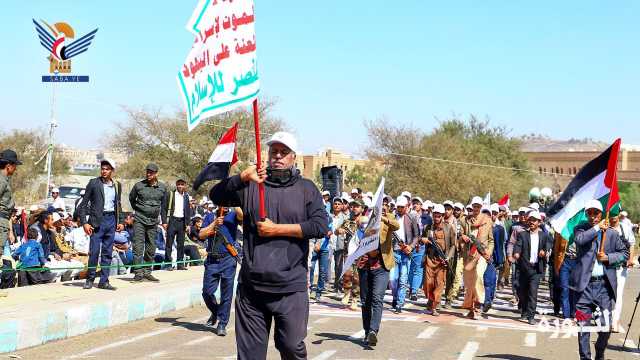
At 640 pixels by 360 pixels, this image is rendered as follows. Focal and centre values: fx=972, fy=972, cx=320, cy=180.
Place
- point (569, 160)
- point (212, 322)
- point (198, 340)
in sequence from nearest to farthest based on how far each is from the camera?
1. point (198, 340)
2. point (212, 322)
3. point (569, 160)

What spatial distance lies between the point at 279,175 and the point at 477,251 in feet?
34.7

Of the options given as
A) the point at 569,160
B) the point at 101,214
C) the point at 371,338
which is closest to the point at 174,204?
the point at 101,214

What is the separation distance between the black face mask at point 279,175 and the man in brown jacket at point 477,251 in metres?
10.3

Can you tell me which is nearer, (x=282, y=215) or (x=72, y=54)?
(x=282, y=215)

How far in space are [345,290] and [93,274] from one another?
476 cm

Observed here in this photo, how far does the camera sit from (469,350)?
11.9 m

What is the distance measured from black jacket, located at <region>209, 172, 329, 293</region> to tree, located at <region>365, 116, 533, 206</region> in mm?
47497

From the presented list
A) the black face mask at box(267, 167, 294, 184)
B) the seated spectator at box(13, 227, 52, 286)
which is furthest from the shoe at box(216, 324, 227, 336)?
the black face mask at box(267, 167, 294, 184)

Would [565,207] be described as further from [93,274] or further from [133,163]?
[133,163]

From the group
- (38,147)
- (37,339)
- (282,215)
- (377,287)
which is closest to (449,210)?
(377,287)

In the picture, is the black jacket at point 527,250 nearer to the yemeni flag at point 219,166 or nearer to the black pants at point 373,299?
the black pants at point 373,299

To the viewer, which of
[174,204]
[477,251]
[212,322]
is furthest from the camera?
[174,204]

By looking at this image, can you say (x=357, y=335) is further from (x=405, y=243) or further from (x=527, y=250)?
(x=527, y=250)

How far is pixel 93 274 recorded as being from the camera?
14570 millimetres
